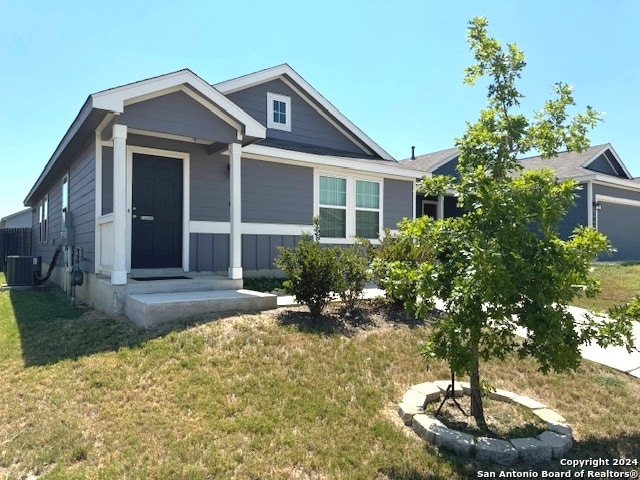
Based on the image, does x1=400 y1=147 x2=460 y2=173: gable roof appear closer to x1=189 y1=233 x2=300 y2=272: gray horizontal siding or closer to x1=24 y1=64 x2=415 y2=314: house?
x1=24 y1=64 x2=415 y2=314: house

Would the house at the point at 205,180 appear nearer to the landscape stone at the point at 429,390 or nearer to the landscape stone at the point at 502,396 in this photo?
the landscape stone at the point at 429,390

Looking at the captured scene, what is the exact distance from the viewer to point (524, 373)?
14.4 feet

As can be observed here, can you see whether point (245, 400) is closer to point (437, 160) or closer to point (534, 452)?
point (534, 452)

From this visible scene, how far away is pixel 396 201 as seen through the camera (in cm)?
1099

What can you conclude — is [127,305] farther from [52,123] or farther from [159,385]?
[52,123]

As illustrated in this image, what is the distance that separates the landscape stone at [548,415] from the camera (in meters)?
3.30

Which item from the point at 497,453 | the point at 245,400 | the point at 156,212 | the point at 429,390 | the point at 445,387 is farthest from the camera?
the point at 156,212

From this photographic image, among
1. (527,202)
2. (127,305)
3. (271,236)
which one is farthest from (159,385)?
(271,236)

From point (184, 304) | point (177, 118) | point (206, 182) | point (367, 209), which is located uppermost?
point (177, 118)

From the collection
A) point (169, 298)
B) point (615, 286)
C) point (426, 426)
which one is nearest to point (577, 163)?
point (615, 286)

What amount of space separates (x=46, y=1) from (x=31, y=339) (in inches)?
257

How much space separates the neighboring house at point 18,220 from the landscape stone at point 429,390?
34796 millimetres

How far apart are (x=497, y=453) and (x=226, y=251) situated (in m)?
6.66

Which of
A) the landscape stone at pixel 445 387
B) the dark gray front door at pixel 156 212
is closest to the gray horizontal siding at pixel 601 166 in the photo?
the dark gray front door at pixel 156 212
